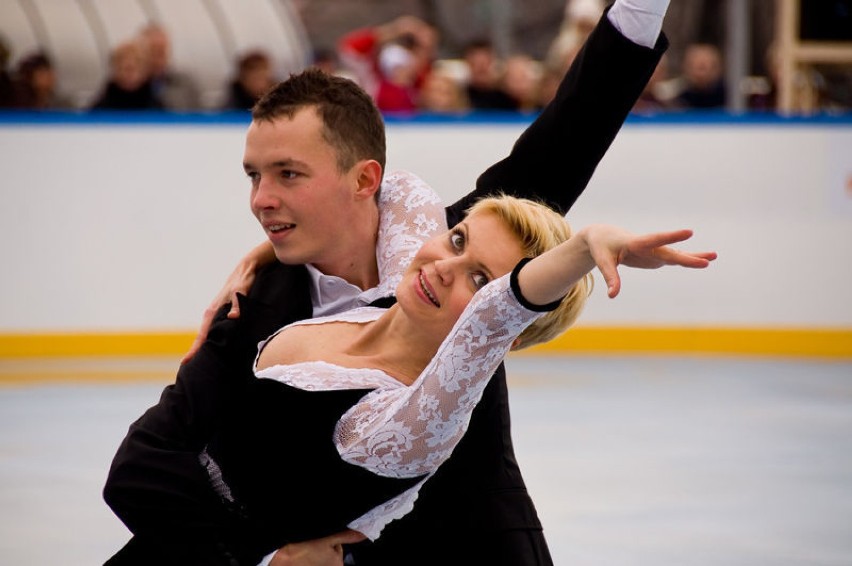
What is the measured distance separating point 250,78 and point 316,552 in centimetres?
636

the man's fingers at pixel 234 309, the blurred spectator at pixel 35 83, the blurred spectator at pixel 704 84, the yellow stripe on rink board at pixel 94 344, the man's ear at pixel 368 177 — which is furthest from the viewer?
the blurred spectator at pixel 704 84

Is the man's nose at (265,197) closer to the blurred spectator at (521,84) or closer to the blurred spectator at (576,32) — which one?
the blurred spectator at (576,32)

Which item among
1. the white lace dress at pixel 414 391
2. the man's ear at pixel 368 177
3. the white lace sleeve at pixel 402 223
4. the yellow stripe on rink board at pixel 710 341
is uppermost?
the man's ear at pixel 368 177

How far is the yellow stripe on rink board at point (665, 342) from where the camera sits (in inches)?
297

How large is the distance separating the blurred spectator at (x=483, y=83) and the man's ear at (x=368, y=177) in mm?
6438

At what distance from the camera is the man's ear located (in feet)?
8.29

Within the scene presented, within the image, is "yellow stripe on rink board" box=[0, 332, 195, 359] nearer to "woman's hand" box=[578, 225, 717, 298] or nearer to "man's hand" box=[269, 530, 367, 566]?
"man's hand" box=[269, 530, 367, 566]

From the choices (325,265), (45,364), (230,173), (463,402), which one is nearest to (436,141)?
(230,173)

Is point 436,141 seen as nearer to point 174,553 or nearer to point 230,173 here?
point 230,173

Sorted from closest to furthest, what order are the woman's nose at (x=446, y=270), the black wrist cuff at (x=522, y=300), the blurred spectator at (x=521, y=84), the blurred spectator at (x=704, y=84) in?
the black wrist cuff at (x=522, y=300), the woman's nose at (x=446, y=270), the blurred spectator at (x=521, y=84), the blurred spectator at (x=704, y=84)

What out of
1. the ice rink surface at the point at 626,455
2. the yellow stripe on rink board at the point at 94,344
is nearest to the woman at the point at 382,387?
the ice rink surface at the point at 626,455

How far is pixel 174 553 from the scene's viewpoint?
2279mm

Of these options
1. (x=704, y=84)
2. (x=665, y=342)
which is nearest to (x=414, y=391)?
(x=665, y=342)

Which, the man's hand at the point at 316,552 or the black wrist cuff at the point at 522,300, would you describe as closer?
the black wrist cuff at the point at 522,300
